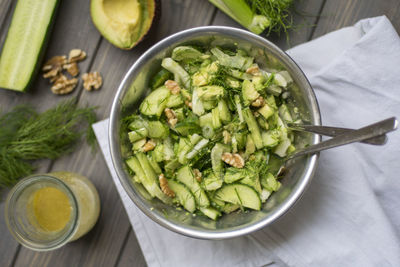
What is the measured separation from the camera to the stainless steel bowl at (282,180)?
1290 millimetres

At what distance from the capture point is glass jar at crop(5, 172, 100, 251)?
4.99ft

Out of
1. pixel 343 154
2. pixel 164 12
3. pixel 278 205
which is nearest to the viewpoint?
pixel 278 205

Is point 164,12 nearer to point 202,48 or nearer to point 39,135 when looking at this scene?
point 202,48

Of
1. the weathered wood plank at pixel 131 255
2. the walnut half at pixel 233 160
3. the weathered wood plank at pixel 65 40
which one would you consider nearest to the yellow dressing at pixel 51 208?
the weathered wood plank at pixel 131 255

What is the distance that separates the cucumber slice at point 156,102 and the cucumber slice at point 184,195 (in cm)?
26

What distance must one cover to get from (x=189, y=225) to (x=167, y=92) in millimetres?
482

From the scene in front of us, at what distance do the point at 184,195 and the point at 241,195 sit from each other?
0.20m

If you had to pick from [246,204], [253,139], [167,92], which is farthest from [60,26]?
[246,204]

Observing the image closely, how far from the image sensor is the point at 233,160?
1334 mm

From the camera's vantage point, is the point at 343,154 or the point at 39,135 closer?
the point at 343,154

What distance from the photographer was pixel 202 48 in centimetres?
145

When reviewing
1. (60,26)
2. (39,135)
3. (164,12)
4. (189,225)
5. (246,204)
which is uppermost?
(164,12)

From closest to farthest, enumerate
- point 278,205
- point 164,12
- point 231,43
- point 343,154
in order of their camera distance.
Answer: point 278,205
point 231,43
point 343,154
point 164,12

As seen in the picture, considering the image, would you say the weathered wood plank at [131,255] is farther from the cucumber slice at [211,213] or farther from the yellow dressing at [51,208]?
the cucumber slice at [211,213]
